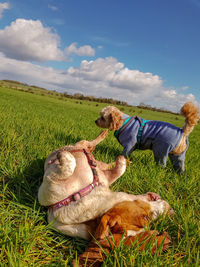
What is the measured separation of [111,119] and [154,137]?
1.07 meters

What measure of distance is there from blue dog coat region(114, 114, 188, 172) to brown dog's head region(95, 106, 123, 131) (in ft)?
0.47

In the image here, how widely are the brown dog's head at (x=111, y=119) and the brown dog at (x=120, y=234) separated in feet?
8.35

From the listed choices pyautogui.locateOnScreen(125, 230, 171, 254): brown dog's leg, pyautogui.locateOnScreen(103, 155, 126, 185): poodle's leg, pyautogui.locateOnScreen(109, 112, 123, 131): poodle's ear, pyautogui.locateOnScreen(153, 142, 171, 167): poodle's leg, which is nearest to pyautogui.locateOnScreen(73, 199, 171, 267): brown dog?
pyautogui.locateOnScreen(125, 230, 171, 254): brown dog's leg

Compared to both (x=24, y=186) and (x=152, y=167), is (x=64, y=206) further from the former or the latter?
(x=152, y=167)

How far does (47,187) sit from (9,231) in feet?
1.41

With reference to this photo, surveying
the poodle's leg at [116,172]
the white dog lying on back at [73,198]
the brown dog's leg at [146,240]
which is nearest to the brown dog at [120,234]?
the brown dog's leg at [146,240]

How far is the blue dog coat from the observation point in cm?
321

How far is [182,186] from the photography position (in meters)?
2.50

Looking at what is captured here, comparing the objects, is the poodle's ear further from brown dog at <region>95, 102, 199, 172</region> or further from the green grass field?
the green grass field

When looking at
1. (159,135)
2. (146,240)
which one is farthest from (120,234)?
(159,135)

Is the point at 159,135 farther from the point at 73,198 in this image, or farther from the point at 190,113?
the point at 73,198

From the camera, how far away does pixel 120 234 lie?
1259mm

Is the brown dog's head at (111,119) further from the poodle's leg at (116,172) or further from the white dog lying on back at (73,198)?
the white dog lying on back at (73,198)

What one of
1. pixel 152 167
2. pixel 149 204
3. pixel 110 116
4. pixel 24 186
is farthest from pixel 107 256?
pixel 110 116
